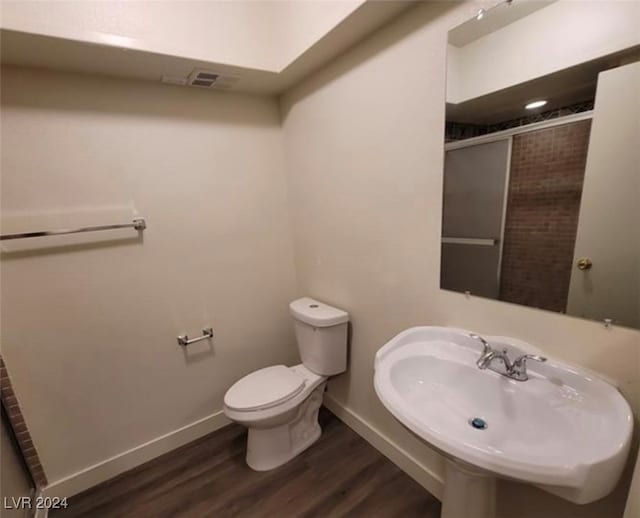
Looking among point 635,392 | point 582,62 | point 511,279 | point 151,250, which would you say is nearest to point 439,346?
point 511,279

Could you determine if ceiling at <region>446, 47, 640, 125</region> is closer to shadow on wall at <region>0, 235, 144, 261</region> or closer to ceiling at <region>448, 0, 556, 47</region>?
ceiling at <region>448, 0, 556, 47</region>

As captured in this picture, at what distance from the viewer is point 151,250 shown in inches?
66.3

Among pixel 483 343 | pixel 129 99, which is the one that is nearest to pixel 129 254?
pixel 129 99

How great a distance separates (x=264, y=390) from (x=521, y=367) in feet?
4.02

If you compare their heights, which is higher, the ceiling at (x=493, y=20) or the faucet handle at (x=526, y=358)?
the ceiling at (x=493, y=20)

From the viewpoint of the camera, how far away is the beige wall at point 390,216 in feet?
3.29

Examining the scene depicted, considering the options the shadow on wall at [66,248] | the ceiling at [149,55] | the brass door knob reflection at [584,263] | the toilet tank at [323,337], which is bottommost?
the toilet tank at [323,337]

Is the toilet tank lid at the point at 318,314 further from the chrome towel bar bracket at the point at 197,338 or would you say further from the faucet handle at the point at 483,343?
the faucet handle at the point at 483,343

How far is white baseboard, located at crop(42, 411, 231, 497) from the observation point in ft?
5.19

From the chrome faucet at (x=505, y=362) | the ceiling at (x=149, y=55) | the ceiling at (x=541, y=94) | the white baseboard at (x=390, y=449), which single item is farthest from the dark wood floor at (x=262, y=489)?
the ceiling at (x=149, y=55)

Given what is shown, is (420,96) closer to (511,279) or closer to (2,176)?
(511,279)

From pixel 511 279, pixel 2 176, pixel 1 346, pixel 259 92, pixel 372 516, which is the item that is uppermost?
pixel 259 92

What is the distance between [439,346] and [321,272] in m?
0.93

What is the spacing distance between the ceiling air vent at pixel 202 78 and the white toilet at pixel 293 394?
1.36 meters
